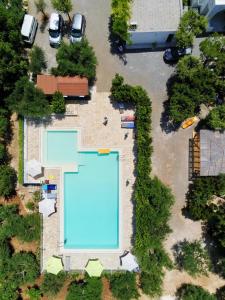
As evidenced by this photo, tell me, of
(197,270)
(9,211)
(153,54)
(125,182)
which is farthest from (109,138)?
(197,270)

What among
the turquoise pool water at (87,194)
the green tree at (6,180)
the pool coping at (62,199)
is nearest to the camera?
the green tree at (6,180)

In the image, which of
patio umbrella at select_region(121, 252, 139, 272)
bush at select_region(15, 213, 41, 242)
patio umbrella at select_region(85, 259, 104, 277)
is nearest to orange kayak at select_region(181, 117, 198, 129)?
patio umbrella at select_region(121, 252, 139, 272)

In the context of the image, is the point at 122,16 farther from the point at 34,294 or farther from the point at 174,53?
the point at 34,294

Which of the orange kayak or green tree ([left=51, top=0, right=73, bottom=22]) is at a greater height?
green tree ([left=51, top=0, right=73, bottom=22])

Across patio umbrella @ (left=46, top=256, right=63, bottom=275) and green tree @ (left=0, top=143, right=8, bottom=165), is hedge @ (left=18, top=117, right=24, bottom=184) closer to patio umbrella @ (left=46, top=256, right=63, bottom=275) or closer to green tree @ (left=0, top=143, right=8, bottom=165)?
green tree @ (left=0, top=143, right=8, bottom=165)

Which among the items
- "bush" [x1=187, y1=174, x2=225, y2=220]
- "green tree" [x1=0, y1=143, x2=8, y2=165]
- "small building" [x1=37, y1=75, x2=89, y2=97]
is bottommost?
"bush" [x1=187, y1=174, x2=225, y2=220]

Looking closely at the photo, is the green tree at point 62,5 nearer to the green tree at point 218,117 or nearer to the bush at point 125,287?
the green tree at point 218,117

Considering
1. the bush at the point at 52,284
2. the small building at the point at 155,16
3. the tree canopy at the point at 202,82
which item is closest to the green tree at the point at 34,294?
the bush at the point at 52,284

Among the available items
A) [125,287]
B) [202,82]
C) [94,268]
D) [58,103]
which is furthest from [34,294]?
[202,82]
